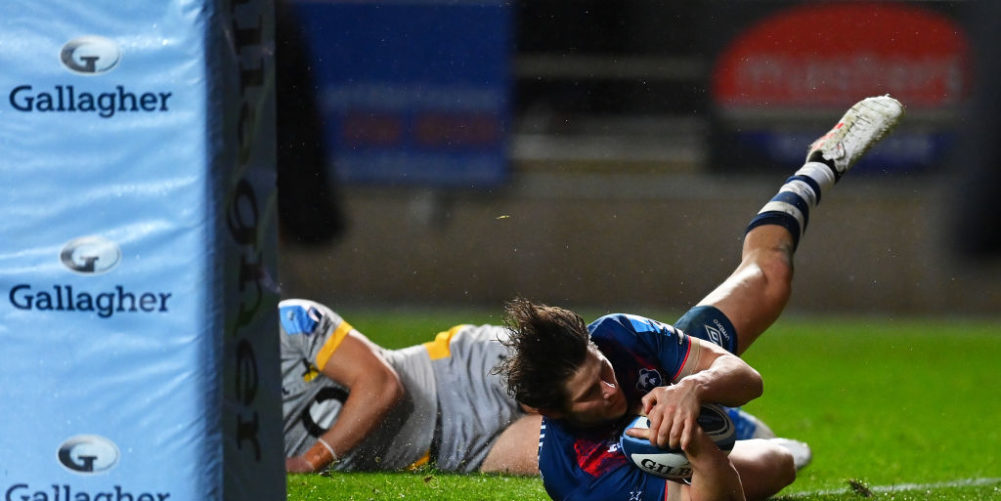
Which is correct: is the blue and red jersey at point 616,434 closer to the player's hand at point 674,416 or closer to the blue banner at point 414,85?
the player's hand at point 674,416

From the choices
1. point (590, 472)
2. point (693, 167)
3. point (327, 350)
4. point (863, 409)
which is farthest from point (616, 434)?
point (693, 167)

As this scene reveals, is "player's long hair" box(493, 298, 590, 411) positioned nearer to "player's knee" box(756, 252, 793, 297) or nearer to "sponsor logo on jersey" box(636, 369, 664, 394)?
"sponsor logo on jersey" box(636, 369, 664, 394)

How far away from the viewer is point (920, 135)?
1221cm

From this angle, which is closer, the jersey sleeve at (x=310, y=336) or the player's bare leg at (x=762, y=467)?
the player's bare leg at (x=762, y=467)

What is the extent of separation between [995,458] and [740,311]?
174cm

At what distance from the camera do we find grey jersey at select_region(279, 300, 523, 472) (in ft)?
14.6

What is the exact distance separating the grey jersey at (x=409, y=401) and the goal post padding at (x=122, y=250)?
1.68 metres

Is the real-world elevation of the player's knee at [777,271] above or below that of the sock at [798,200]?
below

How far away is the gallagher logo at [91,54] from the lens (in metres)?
2.63

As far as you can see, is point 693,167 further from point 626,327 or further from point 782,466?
point 626,327

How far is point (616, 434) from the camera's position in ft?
11.6

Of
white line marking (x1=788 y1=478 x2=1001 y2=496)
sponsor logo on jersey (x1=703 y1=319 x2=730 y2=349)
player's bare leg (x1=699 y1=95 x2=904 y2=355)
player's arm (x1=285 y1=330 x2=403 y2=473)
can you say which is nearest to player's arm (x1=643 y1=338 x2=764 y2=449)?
sponsor logo on jersey (x1=703 y1=319 x2=730 y2=349)

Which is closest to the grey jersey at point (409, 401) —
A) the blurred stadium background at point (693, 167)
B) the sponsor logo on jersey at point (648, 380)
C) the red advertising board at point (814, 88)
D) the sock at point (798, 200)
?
the sponsor logo on jersey at point (648, 380)

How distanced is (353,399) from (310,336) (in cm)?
28
